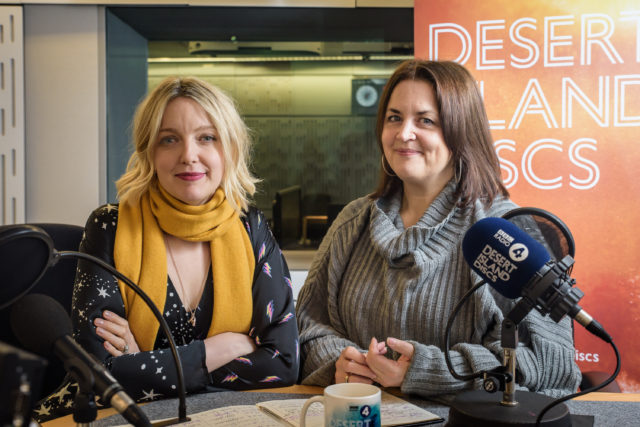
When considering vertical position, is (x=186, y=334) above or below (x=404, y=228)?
below

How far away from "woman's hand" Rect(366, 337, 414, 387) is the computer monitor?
2193mm

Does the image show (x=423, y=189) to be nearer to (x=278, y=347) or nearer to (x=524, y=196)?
(x=278, y=347)

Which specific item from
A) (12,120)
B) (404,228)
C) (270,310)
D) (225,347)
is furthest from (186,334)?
(12,120)

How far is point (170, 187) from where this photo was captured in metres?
1.60

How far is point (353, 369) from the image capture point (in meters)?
1.40

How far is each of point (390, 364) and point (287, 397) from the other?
0.24 meters

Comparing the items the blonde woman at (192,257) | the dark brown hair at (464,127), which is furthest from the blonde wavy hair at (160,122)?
the dark brown hair at (464,127)

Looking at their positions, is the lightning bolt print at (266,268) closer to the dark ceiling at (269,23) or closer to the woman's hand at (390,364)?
the woman's hand at (390,364)

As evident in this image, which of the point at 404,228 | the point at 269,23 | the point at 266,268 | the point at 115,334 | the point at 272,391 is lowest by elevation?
the point at 272,391

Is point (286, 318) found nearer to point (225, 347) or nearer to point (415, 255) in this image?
point (225, 347)

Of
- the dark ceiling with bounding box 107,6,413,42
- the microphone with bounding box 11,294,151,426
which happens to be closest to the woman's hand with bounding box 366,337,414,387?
the microphone with bounding box 11,294,151,426

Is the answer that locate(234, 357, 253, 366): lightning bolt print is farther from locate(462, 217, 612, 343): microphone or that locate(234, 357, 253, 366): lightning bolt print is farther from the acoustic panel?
the acoustic panel

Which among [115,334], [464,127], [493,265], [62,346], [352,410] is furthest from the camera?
[464,127]

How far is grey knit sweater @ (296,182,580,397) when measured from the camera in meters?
1.33
